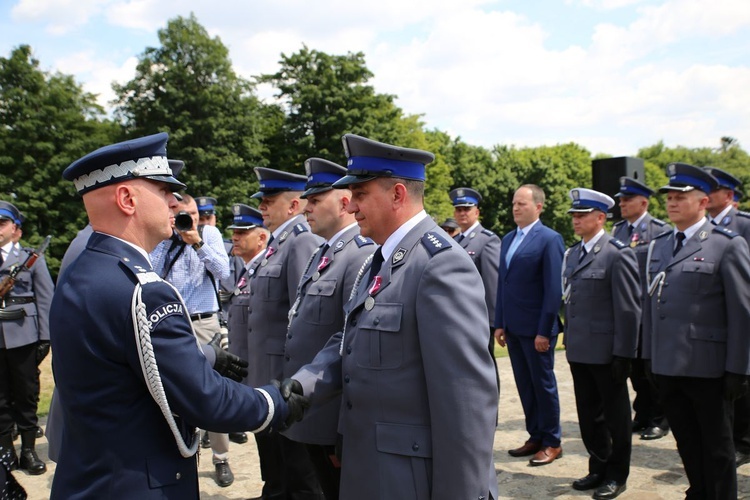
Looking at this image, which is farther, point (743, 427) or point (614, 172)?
point (614, 172)

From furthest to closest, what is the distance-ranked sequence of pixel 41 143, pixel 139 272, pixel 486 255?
pixel 41 143 < pixel 486 255 < pixel 139 272

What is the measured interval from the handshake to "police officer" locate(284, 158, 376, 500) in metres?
0.83

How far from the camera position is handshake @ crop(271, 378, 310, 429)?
280 cm

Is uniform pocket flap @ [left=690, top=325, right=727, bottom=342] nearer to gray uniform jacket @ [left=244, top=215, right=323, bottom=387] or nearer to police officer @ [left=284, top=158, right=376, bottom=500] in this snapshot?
police officer @ [left=284, top=158, right=376, bottom=500]

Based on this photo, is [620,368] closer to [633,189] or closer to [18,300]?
[633,189]

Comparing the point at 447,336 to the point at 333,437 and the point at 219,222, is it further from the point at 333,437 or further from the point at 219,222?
the point at 219,222

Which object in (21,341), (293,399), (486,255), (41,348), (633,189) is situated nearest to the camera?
(293,399)

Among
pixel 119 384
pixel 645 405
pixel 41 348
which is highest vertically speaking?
pixel 119 384

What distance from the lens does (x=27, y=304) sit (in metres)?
6.71

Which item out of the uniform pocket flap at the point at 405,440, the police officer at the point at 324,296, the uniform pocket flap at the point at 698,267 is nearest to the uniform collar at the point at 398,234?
the police officer at the point at 324,296

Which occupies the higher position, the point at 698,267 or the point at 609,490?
the point at 698,267

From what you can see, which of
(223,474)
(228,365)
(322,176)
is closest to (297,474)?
(223,474)

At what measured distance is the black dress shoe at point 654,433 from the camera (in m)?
6.79

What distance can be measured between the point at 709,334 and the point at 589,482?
67.9 inches
